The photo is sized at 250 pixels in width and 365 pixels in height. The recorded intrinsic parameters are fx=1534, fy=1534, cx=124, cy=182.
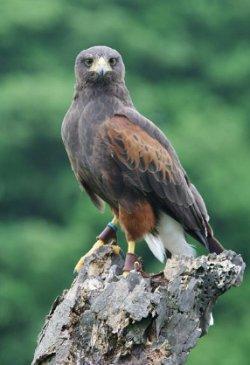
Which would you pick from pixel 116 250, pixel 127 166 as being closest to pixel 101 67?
pixel 127 166

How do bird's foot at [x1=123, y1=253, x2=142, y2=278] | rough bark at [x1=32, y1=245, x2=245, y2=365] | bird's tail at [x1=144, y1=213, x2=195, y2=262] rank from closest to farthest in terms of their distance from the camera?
rough bark at [x1=32, y1=245, x2=245, y2=365] → bird's foot at [x1=123, y1=253, x2=142, y2=278] → bird's tail at [x1=144, y1=213, x2=195, y2=262]

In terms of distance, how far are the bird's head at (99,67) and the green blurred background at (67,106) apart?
35.9ft

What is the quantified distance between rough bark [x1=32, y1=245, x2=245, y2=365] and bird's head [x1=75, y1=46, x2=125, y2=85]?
5.95 ft

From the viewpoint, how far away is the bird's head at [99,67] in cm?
857

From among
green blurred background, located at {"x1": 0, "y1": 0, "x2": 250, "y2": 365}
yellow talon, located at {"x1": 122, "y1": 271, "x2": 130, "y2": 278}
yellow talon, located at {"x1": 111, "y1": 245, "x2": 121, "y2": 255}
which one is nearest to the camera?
yellow talon, located at {"x1": 122, "y1": 271, "x2": 130, "y2": 278}

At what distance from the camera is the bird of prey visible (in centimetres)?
838

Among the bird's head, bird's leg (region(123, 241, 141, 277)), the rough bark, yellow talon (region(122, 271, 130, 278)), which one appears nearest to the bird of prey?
the bird's head

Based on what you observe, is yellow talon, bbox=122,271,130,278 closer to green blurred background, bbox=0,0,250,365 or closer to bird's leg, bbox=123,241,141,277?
bird's leg, bbox=123,241,141,277

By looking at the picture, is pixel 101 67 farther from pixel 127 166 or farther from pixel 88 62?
pixel 127 166

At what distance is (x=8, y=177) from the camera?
22.3 m

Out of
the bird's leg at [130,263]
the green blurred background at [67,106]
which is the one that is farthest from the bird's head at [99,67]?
the green blurred background at [67,106]

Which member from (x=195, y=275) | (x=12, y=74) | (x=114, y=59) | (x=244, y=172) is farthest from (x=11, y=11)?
(x=195, y=275)

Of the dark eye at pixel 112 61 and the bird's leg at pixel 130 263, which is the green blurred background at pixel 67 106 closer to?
the dark eye at pixel 112 61

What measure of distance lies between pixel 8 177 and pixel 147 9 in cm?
488
